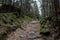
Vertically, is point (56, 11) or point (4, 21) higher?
point (56, 11)

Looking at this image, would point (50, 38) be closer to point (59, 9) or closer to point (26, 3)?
point (59, 9)

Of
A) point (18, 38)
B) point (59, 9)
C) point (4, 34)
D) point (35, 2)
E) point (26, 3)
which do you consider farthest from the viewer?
point (35, 2)

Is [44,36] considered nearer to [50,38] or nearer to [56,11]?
[50,38]

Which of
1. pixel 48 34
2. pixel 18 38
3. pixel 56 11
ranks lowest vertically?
pixel 18 38

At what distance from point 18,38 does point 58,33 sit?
405cm

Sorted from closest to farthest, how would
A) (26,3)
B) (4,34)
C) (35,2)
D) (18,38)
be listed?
(4,34) < (18,38) < (26,3) < (35,2)

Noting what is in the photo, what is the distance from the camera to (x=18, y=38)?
11039 millimetres

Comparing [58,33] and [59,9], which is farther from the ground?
[59,9]

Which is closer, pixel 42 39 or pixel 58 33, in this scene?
pixel 58 33

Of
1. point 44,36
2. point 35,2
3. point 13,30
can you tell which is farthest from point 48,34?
point 35,2

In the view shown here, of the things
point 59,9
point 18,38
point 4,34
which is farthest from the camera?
point 18,38

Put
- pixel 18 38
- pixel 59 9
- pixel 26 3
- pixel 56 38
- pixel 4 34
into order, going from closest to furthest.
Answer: pixel 56 38 < pixel 59 9 < pixel 4 34 < pixel 18 38 < pixel 26 3

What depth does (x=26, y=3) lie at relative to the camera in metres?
32.4

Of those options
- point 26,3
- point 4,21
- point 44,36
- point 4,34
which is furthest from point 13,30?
point 26,3
